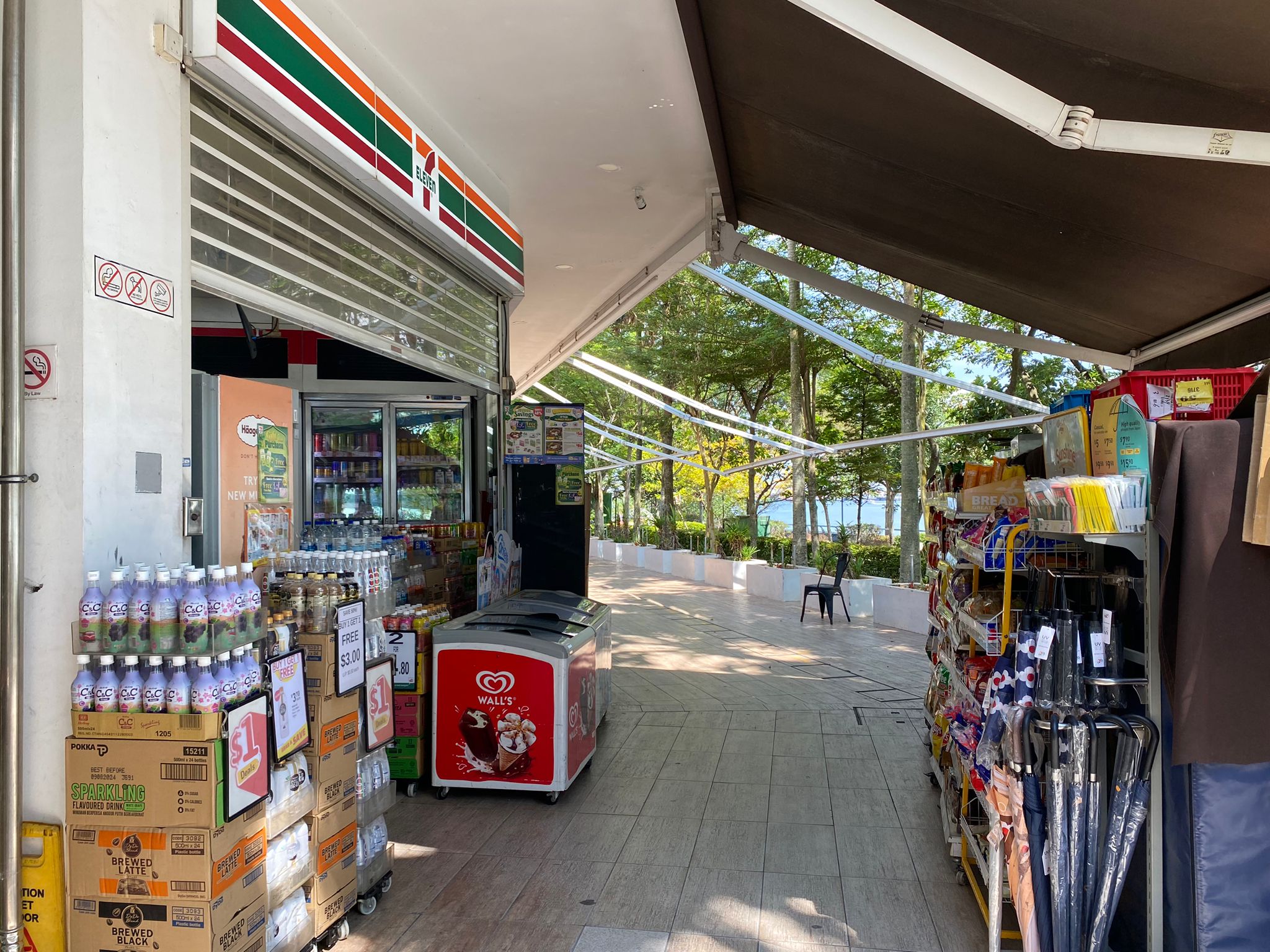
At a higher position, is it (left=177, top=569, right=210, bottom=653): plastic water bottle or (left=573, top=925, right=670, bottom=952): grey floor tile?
(left=177, top=569, right=210, bottom=653): plastic water bottle

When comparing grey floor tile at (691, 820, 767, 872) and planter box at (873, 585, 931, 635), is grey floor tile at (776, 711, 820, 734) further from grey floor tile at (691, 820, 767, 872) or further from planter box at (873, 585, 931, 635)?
planter box at (873, 585, 931, 635)

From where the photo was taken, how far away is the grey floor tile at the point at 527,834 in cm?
418

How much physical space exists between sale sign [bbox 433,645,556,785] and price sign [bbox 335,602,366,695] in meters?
1.45

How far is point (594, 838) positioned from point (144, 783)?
2.38 m

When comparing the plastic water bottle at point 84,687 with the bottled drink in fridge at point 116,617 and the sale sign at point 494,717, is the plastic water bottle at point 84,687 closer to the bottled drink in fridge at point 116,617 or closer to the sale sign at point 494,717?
the bottled drink in fridge at point 116,617

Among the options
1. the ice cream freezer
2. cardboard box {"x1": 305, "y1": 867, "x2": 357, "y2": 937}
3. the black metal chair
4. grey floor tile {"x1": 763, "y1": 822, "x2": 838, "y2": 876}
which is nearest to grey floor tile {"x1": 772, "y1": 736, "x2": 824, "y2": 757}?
grey floor tile {"x1": 763, "y1": 822, "x2": 838, "y2": 876}

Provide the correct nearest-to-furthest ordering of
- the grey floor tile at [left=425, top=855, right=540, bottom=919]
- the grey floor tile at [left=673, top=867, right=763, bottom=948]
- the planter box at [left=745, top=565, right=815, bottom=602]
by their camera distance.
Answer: the grey floor tile at [left=673, top=867, right=763, bottom=948]
the grey floor tile at [left=425, top=855, right=540, bottom=919]
the planter box at [left=745, top=565, right=815, bottom=602]

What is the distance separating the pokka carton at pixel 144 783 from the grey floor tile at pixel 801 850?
2454 millimetres

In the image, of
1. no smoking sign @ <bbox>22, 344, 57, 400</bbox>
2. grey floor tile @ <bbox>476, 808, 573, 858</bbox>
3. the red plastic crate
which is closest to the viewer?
no smoking sign @ <bbox>22, 344, 57, 400</bbox>

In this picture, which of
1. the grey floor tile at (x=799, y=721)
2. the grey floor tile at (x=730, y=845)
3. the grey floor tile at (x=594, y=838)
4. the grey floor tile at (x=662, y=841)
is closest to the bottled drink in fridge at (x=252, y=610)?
the grey floor tile at (x=594, y=838)

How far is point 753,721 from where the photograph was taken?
6.71 meters

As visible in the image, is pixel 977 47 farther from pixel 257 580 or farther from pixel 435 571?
pixel 435 571

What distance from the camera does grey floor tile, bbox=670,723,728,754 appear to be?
5.96 meters

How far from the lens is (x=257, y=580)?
11.7 ft
